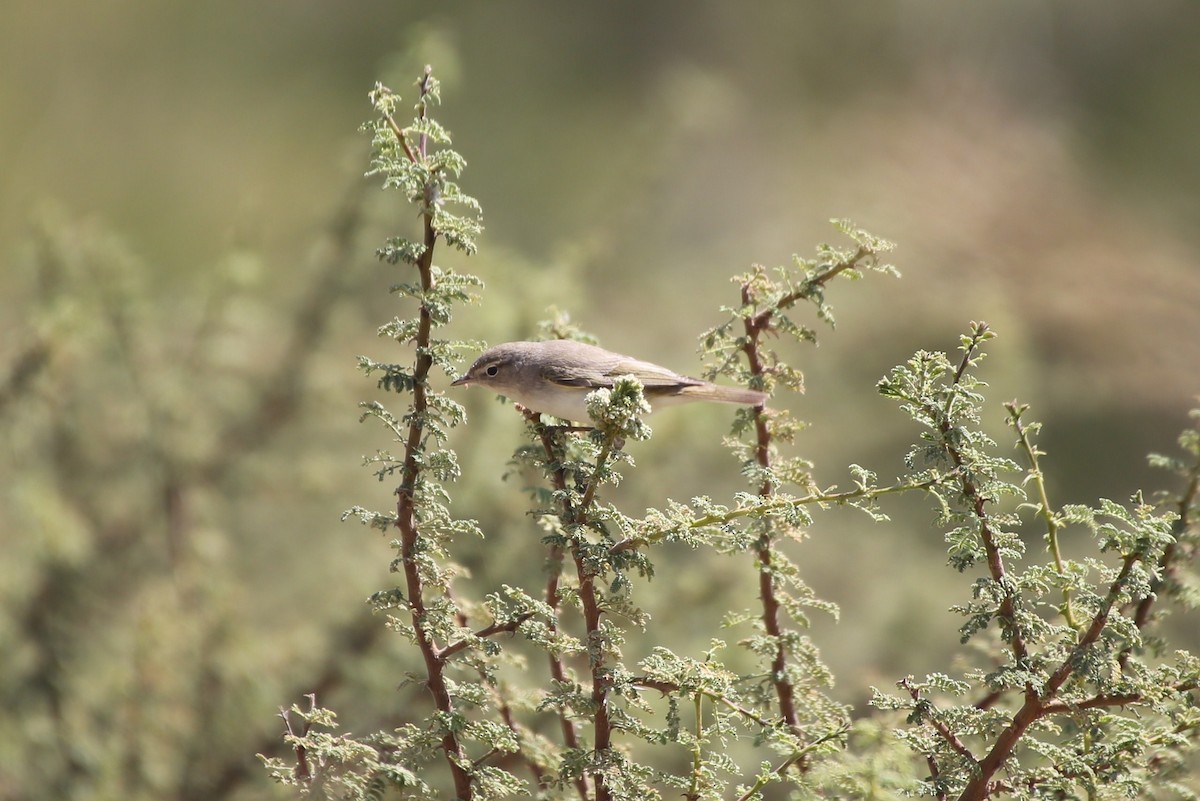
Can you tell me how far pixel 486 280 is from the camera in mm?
1705

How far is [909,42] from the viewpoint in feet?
13.9

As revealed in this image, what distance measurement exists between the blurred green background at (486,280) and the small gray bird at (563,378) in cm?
37

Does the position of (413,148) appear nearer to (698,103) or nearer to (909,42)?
(698,103)

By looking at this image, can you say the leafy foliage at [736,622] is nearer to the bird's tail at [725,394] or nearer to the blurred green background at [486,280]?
the bird's tail at [725,394]

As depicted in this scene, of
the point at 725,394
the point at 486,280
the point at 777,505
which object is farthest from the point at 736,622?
the point at 486,280

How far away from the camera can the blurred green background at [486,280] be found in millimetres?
1575

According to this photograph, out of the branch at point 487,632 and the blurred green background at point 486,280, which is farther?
the blurred green background at point 486,280

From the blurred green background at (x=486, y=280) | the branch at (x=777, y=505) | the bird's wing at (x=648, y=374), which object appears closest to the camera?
the branch at (x=777, y=505)

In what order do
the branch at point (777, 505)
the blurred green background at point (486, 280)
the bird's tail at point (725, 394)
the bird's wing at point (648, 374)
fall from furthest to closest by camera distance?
the blurred green background at point (486, 280)
the bird's wing at point (648, 374)
the bird's tail at point (725, 394)
the branch at point (777, 505)

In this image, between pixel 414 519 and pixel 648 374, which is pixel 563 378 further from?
pixel 414 519

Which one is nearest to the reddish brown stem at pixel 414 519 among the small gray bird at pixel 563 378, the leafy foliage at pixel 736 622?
the leafy foliage at pixel 736 622

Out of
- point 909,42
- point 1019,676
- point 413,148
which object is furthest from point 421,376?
point 909,42

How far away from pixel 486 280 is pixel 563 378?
2.19 ft

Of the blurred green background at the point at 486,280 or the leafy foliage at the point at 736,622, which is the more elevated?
the blurred green background at the point at 486,280
